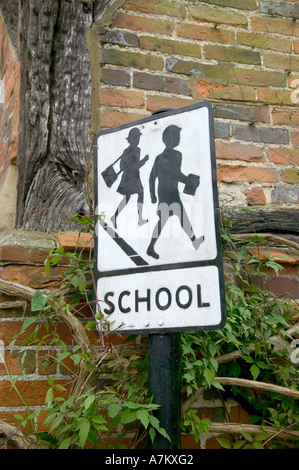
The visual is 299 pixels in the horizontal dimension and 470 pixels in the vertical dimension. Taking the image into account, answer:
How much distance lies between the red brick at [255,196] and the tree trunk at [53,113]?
27.9 inches

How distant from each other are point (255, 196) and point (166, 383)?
1.11m

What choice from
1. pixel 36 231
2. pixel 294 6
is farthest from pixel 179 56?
pixel 36 231

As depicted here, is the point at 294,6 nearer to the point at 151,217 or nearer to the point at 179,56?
the point at 179,56

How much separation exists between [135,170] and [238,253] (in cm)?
67

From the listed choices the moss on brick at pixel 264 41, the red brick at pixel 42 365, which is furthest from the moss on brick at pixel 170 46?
the red brick at pixel 42 365

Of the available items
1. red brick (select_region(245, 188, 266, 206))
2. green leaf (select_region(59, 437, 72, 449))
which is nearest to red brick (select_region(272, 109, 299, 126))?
red brick (select_region(245, 188, 266, 206))

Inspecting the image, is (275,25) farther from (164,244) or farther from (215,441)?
(215,441)

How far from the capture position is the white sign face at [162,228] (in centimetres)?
119

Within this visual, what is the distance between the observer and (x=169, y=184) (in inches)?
50.8

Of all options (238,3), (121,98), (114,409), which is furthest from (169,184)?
(238,3)

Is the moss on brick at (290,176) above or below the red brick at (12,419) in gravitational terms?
above

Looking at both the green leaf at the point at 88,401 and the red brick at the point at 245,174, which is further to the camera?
the red brick at the point at 245,174

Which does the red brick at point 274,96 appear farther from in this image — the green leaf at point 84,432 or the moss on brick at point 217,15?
the green leaf at point 84,432

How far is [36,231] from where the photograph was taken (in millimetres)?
1892
